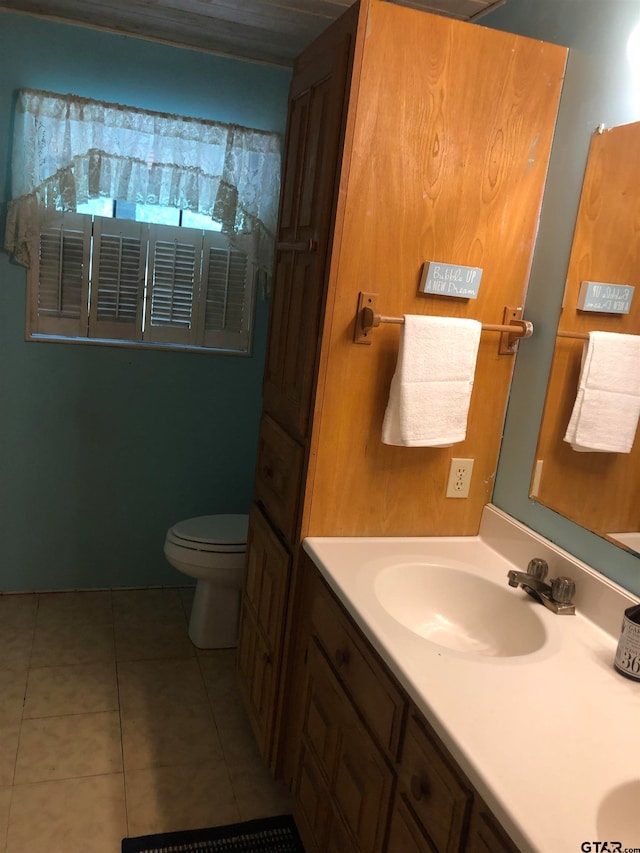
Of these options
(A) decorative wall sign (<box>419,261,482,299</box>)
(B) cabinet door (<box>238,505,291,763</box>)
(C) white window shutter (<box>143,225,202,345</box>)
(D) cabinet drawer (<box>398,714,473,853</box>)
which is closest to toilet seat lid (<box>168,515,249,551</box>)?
(B) cabinet door (<box>238,505,291,763</box>)

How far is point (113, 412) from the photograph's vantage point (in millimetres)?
2971

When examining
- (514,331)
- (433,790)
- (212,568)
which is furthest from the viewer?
(212,568)

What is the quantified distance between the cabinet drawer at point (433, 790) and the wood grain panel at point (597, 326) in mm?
654

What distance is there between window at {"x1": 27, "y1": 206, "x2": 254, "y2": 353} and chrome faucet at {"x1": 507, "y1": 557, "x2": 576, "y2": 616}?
1.83 meters

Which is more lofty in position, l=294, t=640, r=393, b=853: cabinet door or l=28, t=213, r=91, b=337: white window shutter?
l=28, t=213, r=91, b=337: white window shutter

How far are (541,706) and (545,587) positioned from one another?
43cm

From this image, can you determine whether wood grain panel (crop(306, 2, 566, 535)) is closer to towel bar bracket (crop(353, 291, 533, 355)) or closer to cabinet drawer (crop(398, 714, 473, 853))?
towel bar bracket (crop(353, 291, 533, 355))

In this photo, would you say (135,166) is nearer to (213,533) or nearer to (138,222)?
(138,222)

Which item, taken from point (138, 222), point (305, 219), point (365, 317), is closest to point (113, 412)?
point (138, 222)

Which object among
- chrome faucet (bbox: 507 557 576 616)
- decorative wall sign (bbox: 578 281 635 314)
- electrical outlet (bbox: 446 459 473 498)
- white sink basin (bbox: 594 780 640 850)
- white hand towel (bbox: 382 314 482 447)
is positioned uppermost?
decorative wall sign (bbox: 578 281 635 314)

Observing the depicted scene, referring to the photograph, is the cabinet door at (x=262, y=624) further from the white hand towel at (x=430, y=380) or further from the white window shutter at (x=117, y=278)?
the white window shutter at (x=117, y=278)

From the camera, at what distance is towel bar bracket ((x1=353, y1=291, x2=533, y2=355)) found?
1.67 meters

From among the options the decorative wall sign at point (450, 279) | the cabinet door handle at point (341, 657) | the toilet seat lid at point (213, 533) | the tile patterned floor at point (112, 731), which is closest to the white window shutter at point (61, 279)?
the toilet seat lid at point (213, 533)

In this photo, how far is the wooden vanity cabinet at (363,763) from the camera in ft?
3.54
